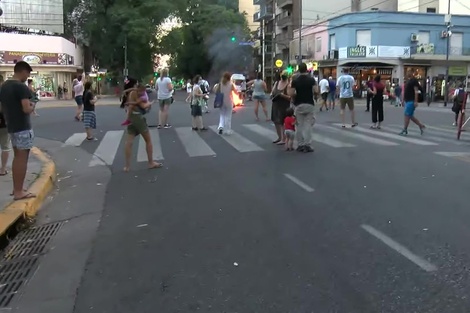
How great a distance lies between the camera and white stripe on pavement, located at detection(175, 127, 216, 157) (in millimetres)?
11512

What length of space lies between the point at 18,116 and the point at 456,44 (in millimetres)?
47134

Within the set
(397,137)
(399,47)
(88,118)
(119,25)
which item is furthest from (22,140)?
(119,25)

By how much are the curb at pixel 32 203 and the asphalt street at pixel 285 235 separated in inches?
37.6

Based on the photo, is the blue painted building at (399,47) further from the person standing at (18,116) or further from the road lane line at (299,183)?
the person standing at (18,116)

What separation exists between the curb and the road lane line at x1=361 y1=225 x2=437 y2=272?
405 cm

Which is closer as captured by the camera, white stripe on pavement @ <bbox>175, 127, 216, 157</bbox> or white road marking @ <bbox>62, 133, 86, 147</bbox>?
white stripe on pavement @ <bbox>175, 127, 216, 157</bbox>

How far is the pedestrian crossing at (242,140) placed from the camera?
11.8 metres

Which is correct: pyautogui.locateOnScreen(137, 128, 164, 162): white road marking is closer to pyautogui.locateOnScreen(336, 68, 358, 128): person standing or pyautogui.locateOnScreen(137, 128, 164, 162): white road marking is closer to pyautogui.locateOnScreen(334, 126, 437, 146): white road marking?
pyautogui.locateOnScreen(336, 68, 358, 128): person standing

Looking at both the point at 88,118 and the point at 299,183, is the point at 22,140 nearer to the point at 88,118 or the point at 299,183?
the point at 299,183

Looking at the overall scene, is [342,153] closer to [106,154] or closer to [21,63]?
[106,154]

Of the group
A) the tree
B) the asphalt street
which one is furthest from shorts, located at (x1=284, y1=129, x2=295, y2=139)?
the tree

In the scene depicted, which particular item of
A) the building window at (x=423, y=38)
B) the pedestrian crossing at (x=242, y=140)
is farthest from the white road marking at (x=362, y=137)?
the building window at (x=423, y=38)

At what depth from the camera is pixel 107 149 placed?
1262cm

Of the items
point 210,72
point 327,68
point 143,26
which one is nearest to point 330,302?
point 327,68
